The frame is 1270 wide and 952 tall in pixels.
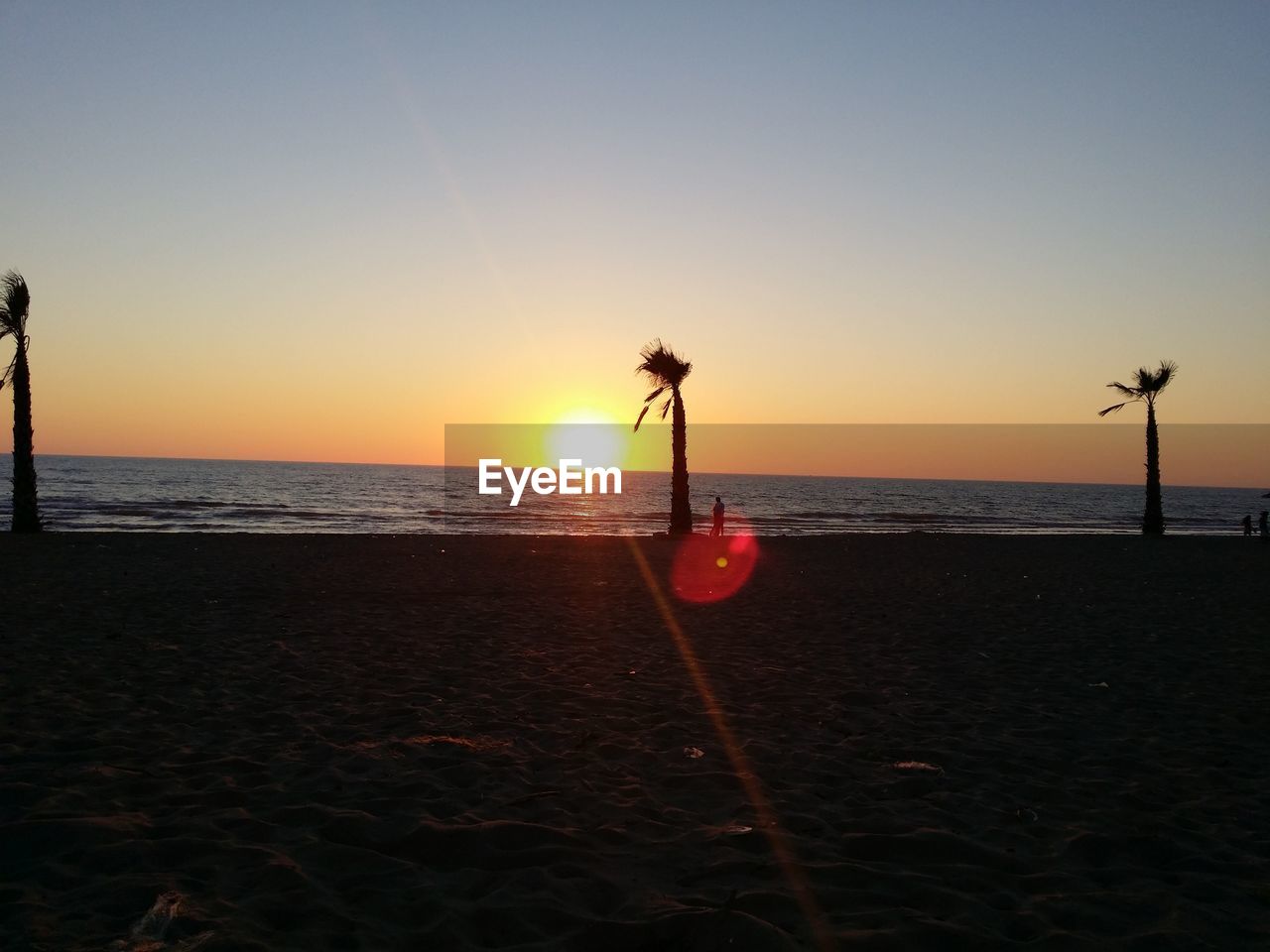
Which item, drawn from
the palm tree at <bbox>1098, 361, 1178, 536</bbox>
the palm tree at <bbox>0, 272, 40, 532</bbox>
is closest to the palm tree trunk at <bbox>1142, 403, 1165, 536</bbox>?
the palm tree at <bbox>1098, 361, 1178, 536</bbox>

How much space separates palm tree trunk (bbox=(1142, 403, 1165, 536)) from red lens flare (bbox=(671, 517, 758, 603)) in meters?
20.5

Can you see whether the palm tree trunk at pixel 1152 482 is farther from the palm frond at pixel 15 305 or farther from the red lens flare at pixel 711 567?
the palm frond at pixel 15 305

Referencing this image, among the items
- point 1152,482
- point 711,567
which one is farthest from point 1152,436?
point 711,567

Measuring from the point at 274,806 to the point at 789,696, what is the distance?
4.98 m

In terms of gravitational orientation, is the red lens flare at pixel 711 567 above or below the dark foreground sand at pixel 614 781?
below

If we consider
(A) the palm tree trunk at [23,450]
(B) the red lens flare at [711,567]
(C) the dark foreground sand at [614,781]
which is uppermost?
(A) the palm tree trunk at [23,450]

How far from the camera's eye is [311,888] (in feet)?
13.7

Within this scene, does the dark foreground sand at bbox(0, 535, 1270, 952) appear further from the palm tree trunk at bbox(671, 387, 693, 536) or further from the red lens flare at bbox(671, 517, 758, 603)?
the palm tree trunk at bbox(671, 387, 693, 536)

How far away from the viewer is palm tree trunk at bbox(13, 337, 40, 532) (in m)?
27.7

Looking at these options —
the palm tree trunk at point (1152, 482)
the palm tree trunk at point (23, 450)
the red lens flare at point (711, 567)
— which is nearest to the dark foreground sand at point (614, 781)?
the red lens flare at point (711, 567)

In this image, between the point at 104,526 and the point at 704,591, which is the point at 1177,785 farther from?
the point at 104,526

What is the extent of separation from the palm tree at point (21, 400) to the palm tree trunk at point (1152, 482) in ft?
151

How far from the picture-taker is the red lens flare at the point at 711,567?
1727cm

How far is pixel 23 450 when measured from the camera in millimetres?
28438
